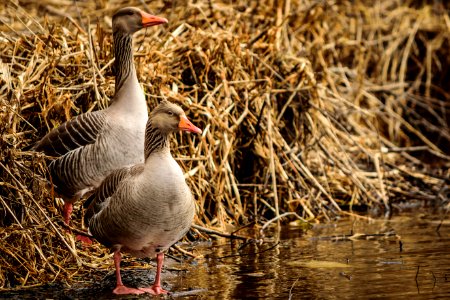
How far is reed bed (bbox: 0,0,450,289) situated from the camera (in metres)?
6.86

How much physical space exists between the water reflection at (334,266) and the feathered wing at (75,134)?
1.41 meters

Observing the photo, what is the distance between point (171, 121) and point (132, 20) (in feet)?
6.91

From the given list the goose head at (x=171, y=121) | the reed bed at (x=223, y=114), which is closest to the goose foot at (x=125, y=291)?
the reed bed at (x=223, y=114)

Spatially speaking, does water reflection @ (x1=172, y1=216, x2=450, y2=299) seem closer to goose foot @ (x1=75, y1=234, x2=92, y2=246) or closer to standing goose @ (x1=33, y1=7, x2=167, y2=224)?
goose foot @ (x1=75, y1=234, x2=92, y2=246)

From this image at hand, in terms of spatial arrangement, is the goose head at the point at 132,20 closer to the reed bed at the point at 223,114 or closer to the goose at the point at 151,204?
the reed bed at the point at 223,114

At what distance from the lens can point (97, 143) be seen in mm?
7258

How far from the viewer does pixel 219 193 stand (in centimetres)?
888

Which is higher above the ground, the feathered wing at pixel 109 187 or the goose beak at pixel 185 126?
the goose beak at pixel 185 126

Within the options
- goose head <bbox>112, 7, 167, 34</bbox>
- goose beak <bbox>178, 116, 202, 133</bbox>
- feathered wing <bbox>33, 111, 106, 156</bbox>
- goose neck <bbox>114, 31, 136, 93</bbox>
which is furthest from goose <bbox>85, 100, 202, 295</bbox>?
goose head <bbox>112, 7, 167, 34</bbox>

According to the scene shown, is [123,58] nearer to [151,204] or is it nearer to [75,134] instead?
[75,134]

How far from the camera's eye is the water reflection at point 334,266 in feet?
19.2

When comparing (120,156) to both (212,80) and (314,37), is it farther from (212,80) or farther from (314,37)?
(314,37)

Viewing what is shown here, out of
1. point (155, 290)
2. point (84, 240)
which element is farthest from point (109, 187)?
point (84, 240)

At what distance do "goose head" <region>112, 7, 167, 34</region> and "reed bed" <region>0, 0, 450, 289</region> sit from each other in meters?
0.73
